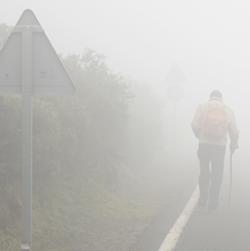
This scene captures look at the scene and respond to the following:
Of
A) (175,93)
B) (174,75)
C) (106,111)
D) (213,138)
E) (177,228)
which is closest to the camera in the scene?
(177,228)

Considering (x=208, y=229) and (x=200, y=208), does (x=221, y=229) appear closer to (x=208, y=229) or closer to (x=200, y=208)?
(x=208, y=229)

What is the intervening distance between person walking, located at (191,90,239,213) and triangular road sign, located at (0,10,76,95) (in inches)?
136

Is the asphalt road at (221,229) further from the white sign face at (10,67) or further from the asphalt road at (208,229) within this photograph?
the white sign face at (10,67)

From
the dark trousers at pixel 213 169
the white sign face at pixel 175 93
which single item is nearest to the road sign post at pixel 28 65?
the dark trousers at pixel 213 169

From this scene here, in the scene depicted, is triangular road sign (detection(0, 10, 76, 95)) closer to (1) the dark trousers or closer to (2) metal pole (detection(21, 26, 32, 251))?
(2) metal pole (detection(21, 26, 32, 251))

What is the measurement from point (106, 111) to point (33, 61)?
14.6ft

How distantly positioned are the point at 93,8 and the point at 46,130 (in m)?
65.5

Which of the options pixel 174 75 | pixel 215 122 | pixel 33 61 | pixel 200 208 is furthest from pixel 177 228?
pixel 174 75

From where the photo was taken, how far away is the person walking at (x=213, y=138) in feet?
21.6

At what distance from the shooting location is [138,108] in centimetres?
1395

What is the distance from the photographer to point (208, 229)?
541 cm

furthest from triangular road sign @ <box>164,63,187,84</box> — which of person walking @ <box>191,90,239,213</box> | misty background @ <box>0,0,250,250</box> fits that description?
person walking @ <box>191,90,239,213</box>

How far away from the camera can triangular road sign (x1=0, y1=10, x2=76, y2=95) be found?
3848 millimetres

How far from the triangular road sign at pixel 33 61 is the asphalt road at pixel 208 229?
2.20m
